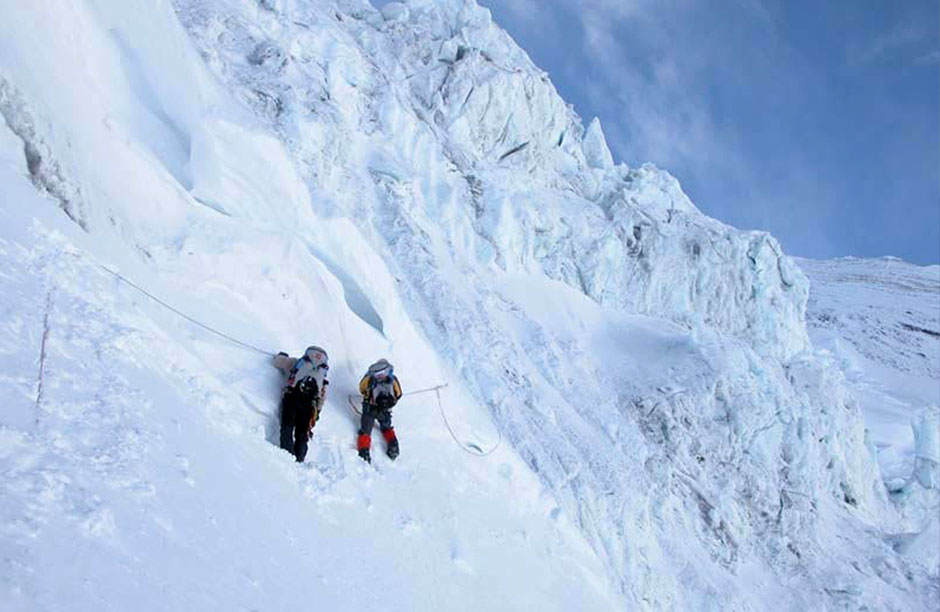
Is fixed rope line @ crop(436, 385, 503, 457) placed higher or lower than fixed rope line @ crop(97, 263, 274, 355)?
higher

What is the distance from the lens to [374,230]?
17844 millimetres

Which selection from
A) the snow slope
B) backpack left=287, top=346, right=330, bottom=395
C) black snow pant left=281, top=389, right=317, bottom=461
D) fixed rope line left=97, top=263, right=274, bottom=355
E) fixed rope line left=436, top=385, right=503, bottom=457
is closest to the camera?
fixed rope line left=97, top=263, right=274, bottom=355

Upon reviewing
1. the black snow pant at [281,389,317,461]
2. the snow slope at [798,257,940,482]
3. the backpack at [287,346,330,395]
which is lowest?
the black snow pant at [281,389,317,461]

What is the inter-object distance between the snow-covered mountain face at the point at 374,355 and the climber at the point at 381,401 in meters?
0.32

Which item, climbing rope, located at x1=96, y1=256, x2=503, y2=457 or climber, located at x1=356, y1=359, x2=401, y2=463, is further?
climber, located at x1=356, y1=359, x2=401, y2=463

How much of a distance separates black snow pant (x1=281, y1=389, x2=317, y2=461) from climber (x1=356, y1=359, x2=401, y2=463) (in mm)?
1265

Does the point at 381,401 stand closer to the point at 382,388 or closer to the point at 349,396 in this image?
the point at 382,388

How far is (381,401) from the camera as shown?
917 centimetres

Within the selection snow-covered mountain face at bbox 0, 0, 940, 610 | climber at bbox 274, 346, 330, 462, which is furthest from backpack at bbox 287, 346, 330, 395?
snow-covered mountain face at bbox 0, 0, 940, 610

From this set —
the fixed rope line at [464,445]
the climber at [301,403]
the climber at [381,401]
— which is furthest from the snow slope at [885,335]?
the climber at [301,403]

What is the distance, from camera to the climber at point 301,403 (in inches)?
302

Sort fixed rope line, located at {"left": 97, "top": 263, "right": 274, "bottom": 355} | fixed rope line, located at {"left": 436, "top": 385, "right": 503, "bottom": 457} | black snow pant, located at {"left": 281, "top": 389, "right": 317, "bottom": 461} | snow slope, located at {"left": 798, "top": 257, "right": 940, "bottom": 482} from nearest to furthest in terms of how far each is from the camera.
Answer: fixed rope line, located at {"left": 97, "top": 263, "right": 274, "bottom": 355}
black snow pant, located at {"left": 281, "top": 389, "right": 317, "bottom": 461}
fixed rope line, located at {"left": 436, "top": 385, "right": 503, "bottom": 457}
snow slope, located at {"left": 798, "top": 257, "right": 940, "bottom": 482}

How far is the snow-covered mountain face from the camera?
5219 millimetres

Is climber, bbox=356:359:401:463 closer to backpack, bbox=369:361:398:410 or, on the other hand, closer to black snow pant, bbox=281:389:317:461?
backpack, bbox=369:361:398:410
